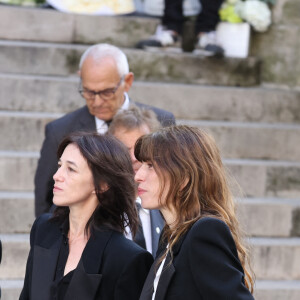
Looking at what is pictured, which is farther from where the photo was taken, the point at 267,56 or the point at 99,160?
the point at 267,56

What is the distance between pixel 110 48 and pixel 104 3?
299cm

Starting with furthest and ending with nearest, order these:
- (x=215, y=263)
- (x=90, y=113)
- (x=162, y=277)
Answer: (x=90, y=113), (x=162, y=277), (x=215, y=263)

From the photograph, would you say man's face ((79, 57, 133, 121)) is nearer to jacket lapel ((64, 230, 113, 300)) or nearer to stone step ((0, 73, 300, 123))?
jacket lapel ((64, 230, 113, 300))

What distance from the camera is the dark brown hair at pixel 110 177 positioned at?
3152 millimetres

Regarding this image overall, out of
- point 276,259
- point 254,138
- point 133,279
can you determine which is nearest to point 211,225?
point 133,279

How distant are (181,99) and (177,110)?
106 millimetres

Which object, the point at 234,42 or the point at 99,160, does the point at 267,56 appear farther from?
the point at 99,160

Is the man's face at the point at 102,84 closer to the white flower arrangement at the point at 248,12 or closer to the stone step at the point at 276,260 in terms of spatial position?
the stone step at the point at 276,260

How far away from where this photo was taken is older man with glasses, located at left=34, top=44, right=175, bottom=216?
4473 mm

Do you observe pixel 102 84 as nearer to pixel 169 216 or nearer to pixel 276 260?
pixel 169 216

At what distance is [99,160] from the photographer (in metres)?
3.15

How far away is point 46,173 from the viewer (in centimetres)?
447

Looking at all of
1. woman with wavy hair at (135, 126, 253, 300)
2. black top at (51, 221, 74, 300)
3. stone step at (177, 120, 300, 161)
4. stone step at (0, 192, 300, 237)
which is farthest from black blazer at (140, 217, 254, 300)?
stone step at (177, 120, 300, 161)

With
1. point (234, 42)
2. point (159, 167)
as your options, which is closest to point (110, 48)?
point (159, 167)
